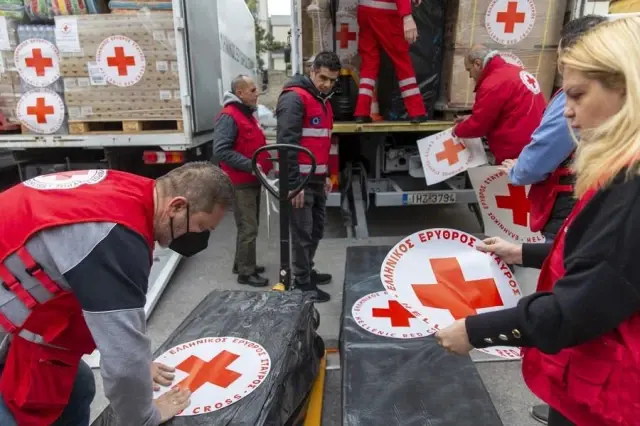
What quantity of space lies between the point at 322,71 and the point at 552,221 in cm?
161

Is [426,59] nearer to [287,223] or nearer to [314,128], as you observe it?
[314,128]

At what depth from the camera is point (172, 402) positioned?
1.49 m

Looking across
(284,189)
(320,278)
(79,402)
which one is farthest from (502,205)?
(79,402)

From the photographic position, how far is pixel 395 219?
5230 millimetres

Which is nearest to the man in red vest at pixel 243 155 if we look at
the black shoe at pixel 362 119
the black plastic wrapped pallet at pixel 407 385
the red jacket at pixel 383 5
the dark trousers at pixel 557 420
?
the black shoe at pixel 362 119

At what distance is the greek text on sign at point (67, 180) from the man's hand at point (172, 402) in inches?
29.2

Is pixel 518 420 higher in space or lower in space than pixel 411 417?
lower

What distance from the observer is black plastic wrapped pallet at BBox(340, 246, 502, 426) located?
158cm

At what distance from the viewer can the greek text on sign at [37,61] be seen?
11.4ft

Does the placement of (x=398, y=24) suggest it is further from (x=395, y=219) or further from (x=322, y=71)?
(x=395, y=219)

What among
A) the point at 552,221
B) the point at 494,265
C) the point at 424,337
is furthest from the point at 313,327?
the point at 552,221

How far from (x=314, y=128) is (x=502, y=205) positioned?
1.35 metres

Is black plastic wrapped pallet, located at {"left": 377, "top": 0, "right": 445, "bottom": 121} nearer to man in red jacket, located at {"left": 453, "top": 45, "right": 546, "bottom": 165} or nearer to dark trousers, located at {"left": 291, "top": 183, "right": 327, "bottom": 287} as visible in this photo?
man in red jacket, located at {"left": 453, "top": 45, "right": 546, "bottom": 165}

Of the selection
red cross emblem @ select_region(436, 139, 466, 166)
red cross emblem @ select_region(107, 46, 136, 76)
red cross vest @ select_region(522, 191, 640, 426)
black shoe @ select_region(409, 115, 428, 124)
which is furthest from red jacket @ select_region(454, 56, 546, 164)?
red cross emblem @ select_region(107, 46, 136, 76)
